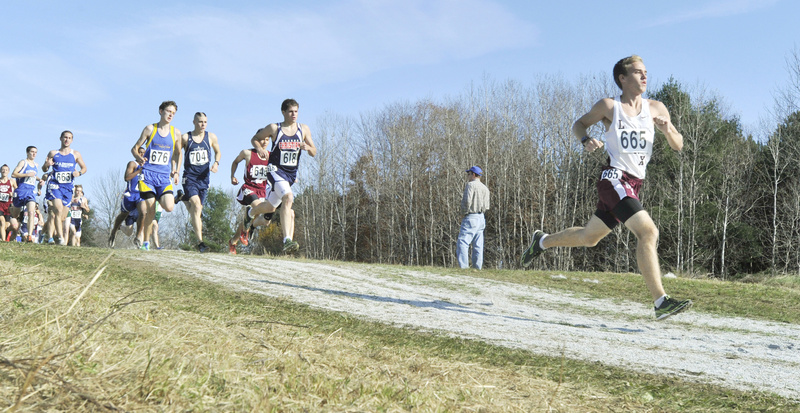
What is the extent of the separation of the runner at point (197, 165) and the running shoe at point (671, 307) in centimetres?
917

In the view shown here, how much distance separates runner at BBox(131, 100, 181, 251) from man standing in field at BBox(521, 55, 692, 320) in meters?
8.02

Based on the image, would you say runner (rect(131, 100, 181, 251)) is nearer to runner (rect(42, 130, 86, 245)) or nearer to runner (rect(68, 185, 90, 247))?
runner (rect(42, 130, 86, 245))

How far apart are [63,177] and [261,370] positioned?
14.8 m

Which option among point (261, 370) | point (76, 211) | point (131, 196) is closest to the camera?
point (261, 370)

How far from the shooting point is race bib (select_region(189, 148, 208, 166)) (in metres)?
12.4

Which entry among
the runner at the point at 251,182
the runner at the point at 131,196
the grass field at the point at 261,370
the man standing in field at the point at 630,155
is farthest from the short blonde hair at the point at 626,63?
the runner at the point at 131,196

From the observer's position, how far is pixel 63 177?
15.0 m

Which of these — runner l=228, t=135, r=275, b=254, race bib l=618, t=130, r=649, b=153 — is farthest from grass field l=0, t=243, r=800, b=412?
runner l=228, t=135, r=275, b=254

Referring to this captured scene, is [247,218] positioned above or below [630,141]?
below

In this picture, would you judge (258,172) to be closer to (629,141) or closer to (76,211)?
(629,141)

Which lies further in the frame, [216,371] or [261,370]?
[261,370]

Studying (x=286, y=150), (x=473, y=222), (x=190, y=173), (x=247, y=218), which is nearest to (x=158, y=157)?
(x=190, y=173)

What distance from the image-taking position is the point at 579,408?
2.77 metres

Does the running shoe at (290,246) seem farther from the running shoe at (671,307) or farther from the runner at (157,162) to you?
the running shoe at (671,307)
